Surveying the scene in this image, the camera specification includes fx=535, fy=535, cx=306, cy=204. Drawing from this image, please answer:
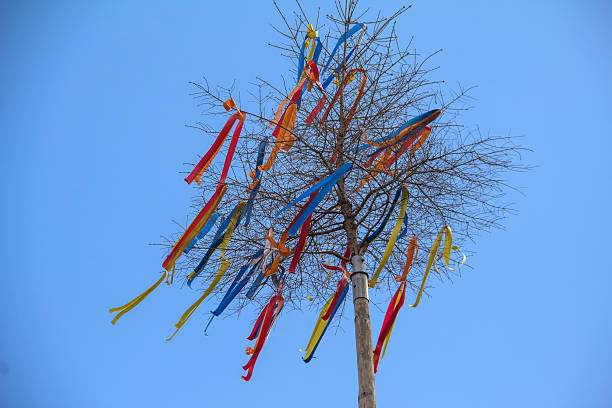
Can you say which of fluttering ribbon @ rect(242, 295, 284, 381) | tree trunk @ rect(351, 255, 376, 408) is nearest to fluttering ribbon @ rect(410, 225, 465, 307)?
tree trunk @ rect(351, 255, 376, 408)

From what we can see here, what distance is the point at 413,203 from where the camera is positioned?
4871 millimetres

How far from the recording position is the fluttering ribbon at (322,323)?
15.8 feet

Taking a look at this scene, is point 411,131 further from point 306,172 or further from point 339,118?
point 306,172

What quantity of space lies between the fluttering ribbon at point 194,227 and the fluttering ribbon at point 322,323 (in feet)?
4.51

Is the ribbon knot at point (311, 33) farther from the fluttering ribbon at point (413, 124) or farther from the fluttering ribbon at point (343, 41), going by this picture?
the fluttering ribbon at point (413, 124)

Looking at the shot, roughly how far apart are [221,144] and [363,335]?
2018mm

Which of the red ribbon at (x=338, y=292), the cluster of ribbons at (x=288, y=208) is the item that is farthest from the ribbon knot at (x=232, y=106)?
the red ribbon at (x=338, y=292)

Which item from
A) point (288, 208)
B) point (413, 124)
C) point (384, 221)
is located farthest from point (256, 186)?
point (413, 124)

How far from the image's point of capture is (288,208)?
471 cm

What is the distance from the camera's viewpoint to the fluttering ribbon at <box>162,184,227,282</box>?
4598mm

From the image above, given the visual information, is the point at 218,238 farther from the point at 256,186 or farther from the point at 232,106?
the point at 232,106

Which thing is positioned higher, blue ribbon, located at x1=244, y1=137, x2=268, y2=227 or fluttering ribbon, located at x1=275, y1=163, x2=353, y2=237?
blue ribbon, located at x1=244, y1=137, x2=268, y2=227

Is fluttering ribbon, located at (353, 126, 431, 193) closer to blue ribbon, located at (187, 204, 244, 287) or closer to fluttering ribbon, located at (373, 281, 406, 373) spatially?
fluttering ribbon, located at (373, 281, 406, 373)

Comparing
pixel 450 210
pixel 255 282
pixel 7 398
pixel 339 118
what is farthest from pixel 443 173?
pixel 7 398
